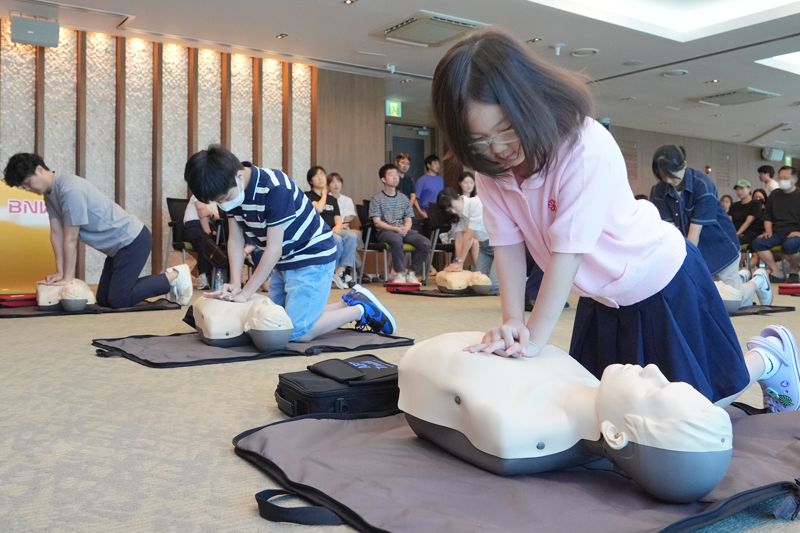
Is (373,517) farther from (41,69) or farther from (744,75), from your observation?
(744,75)

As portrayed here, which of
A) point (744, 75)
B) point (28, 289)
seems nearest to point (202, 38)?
point (28, 289)

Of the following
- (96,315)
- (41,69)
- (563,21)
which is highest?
(563,21)

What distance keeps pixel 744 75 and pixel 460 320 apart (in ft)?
21.0

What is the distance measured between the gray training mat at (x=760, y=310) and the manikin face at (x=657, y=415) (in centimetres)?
369

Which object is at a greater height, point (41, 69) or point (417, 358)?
point (41, 69)

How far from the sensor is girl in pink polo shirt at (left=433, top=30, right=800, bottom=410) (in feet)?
3.98

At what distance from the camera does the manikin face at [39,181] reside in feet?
13.4

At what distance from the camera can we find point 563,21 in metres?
6.46

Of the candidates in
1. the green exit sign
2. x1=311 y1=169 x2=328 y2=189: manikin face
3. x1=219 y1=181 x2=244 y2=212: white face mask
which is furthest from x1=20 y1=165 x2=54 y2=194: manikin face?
the green exit sign

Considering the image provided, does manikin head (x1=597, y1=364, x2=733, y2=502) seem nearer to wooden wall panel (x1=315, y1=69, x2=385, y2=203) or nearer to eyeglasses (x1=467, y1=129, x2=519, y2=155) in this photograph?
eyeglasses (x1=467, y1=129, x2=519, y2=155)

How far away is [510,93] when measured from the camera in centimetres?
119

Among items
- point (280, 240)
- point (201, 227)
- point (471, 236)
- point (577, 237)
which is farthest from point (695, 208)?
point (201, 227)

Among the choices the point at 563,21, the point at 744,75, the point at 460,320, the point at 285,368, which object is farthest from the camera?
the point at 744,75

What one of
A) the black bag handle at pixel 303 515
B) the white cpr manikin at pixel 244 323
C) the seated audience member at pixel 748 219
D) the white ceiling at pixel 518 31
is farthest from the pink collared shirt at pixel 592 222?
the seated audience member at pixel 748 219
